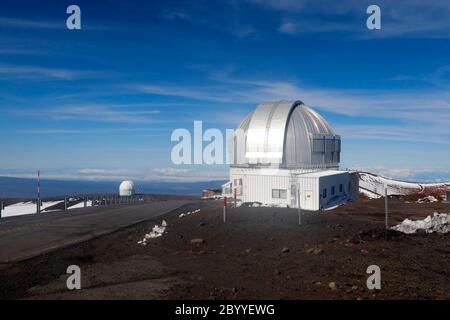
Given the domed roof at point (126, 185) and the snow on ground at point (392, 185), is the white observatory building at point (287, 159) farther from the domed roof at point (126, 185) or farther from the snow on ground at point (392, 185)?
the snow on ground at point (392, 185)

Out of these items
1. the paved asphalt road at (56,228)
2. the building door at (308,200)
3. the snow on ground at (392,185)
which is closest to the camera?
the paved asphalt road at (56,228)

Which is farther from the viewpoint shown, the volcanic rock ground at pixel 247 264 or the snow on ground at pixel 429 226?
the snow on ground at pixel 429 226

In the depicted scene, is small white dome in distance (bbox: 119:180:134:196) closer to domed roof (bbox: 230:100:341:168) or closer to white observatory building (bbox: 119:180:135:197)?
white observatory building (bbox: 119:180:135:197)

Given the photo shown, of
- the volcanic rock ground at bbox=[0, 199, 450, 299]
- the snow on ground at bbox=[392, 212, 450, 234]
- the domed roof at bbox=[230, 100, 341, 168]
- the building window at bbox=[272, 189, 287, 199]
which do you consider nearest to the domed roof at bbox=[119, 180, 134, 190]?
the domed roof at bbox=[230, 100, 341, 168]

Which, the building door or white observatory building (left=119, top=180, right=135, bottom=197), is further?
white observatory building (left=119, top=180, right=135, bottom=197)

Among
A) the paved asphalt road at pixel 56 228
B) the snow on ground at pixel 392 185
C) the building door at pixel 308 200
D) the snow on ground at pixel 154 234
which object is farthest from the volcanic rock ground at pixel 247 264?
the snow on ground at pixel 392 185

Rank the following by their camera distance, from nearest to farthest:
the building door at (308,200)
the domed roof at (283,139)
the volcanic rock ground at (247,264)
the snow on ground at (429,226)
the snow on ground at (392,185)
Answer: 1. the volcanic rock ground at (247,264)
2. the snow on ground at (429,226)
3. the building door at (308,200)
4. the domed roof at (283,139)
5. the snow on ground at (392,185)

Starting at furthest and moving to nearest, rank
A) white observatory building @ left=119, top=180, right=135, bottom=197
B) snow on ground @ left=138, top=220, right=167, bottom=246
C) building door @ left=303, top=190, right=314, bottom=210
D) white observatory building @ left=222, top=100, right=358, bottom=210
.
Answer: white observatory building @ left=119, top=180, right=135, bottom=197, white observatory building @ left=222, top=100, right=358, bottom=210, building door @ left=303, top=190, right=314, bottom=210, snow on ground @ left=138, top=220, right=167, bottom=246

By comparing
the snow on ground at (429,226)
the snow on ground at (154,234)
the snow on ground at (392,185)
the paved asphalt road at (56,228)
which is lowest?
the snow on ground at (392,185)
